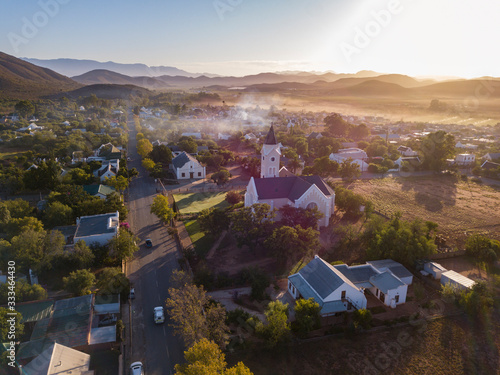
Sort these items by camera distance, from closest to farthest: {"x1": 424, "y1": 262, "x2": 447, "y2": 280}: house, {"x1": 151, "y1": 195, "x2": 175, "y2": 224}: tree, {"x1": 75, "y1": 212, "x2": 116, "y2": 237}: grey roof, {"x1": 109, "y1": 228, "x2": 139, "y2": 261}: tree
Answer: {"x1": 424, "y1": 262, "x2": 447, "y2": 280}: house, {"x1": 109, "y1": 228, "x2": 139, "y2": 261}: tree, {"x1": 75, "y1": 212, "x2": 116, "y2": 237}: grey roof, {"x1": 151, "y1": 195, "x2": 175, "y2": 224}: tree

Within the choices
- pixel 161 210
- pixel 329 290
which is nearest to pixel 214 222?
pixel 161 210

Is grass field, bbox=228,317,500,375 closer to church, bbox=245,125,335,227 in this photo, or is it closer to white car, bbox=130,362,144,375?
white car, bbox=130,362,144,375

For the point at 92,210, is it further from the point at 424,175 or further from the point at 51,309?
the point at 424,175

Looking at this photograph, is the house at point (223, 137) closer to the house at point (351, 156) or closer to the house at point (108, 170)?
the house at point (351, 156)

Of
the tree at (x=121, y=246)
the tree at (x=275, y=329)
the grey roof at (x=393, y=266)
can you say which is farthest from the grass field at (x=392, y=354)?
the tree at (x=121, y=246)

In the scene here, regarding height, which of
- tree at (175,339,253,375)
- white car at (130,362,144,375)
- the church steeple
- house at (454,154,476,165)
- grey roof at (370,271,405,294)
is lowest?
house at (454,154,476,165)

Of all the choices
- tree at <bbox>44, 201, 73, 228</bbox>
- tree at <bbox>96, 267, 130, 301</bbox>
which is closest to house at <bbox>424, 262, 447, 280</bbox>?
tree at <bbox>96, 267, 130, 301</bbox>
